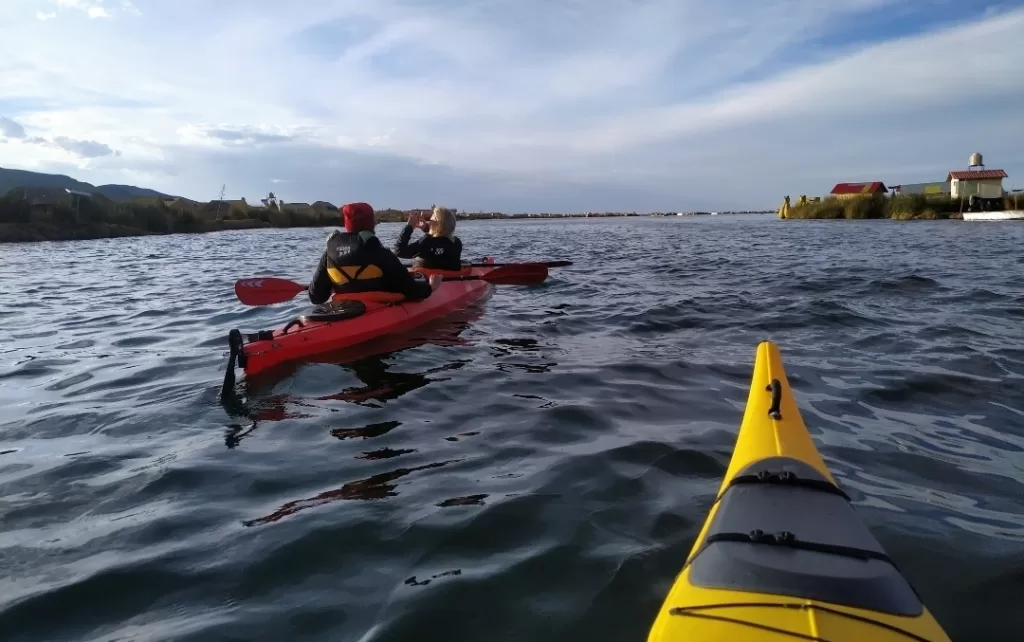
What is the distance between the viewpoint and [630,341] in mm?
8422

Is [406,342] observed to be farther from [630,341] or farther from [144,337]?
[144,337]

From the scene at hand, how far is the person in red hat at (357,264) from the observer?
7781mm

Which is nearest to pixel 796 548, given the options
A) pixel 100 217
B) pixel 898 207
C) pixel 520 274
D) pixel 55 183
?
pixel 520 274

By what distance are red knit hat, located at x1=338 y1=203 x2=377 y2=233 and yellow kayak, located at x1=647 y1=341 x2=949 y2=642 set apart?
233 inches

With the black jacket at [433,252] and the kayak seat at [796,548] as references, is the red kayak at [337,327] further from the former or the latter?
the kayak seat at [796,548]

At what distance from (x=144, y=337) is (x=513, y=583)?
7917mm

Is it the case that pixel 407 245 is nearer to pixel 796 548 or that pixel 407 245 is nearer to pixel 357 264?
pixel 357 264

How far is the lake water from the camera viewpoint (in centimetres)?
289

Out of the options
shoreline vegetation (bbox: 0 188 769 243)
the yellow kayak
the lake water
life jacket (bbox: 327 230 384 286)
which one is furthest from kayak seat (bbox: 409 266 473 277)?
shoreline vegetation (bbox: 0 188 769 243)

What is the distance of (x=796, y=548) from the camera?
2270 millimetres

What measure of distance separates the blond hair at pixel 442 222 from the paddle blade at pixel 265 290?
2804 mm

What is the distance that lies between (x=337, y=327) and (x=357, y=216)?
4.60ft

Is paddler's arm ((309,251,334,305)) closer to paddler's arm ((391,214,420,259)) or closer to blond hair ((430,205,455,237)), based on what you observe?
paddler's arm ((391,214,420,259))

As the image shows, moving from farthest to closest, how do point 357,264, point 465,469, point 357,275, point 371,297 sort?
point 371,297, point 357,275, point 357,264, point 465,469
